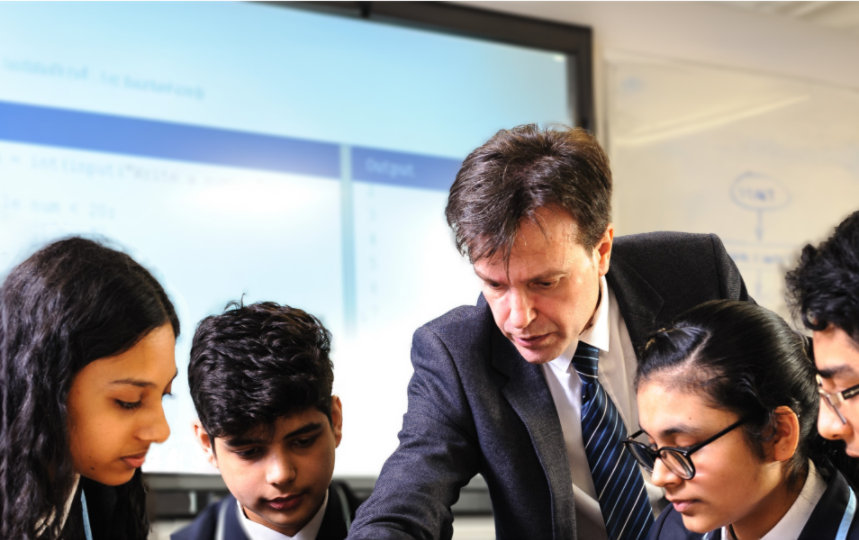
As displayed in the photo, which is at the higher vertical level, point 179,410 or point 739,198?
point 739,198

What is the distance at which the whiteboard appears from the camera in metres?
3.79

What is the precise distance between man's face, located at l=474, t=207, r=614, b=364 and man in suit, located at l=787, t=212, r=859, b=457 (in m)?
0.36

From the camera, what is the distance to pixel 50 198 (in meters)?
2.70

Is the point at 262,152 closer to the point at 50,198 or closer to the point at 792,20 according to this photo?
the point at 50,198

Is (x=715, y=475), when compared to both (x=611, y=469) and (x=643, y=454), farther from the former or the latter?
(x=611, y=469)

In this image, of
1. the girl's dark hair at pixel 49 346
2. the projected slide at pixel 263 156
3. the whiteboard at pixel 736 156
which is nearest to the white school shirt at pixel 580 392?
the girl's dark hair at pixel 49 346

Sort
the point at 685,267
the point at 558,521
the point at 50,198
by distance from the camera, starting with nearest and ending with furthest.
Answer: the point at 558,521 → the point at 685,267 → the point at 50,198

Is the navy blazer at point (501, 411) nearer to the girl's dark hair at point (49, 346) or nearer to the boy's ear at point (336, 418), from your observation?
the boy's ear at point (336, 418)

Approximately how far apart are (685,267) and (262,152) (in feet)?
5.34

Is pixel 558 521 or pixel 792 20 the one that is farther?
pixel 792 20

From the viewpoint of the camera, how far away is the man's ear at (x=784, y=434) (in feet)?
4.77

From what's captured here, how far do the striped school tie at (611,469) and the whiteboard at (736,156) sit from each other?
206cm

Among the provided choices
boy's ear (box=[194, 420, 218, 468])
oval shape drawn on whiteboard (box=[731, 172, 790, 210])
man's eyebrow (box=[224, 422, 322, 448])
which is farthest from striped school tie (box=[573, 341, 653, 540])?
oval shape drawn on whiteboard (box=[731, 172, 790, 210])

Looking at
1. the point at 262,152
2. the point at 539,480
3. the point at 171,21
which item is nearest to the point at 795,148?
the point at 262,152
